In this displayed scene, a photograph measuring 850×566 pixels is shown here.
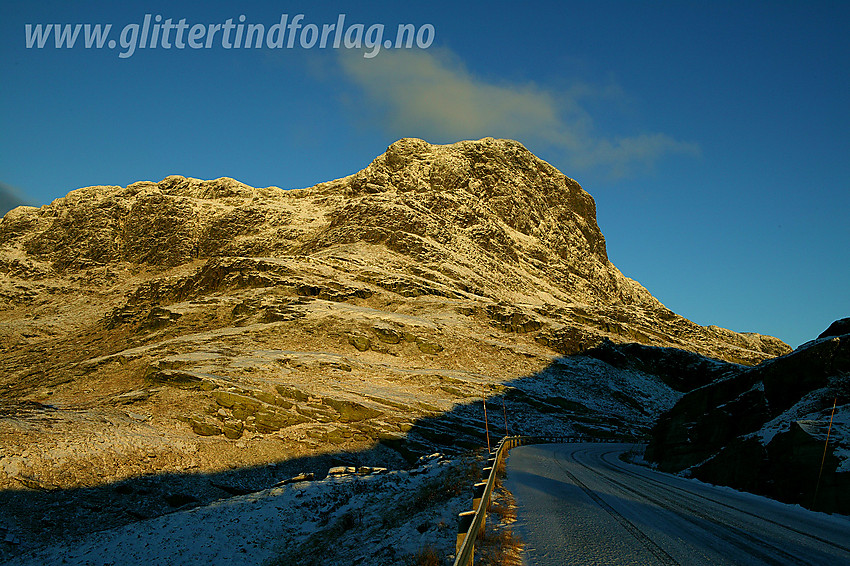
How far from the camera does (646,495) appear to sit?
14.4 meters

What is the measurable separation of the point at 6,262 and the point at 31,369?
4648 inches

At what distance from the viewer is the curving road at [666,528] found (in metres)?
7.85

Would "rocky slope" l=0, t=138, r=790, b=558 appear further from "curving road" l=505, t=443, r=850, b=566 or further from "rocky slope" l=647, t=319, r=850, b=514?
"rocky slope" l=647, t=319, r=850, b=514

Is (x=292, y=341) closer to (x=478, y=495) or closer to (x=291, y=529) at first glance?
(x=291, y=529)

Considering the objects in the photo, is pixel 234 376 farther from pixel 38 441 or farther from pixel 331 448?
pixel 38 441

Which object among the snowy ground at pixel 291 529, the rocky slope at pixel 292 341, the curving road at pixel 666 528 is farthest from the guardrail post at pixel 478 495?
the rocky slope at pixel 292 341

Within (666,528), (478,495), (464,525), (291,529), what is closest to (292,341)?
(291,529)

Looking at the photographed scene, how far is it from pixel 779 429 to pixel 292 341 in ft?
201

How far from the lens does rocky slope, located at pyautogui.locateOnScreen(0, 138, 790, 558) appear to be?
3102 cm

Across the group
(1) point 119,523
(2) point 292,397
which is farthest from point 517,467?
(2) point 292,397

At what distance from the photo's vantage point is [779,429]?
696 inches

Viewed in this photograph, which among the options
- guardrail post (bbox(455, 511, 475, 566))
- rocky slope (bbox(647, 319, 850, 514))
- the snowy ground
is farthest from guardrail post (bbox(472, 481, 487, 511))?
rocky slope (bbox(647, 319, 850, 514))

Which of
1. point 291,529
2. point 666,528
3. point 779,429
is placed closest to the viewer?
point 666,528

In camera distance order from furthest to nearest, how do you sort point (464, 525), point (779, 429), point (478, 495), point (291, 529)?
point (779, 429), point (291, 529), point (478, 495), point (464, 525)
